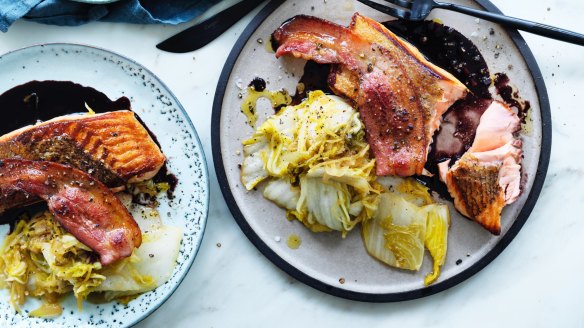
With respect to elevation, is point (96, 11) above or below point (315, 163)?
above

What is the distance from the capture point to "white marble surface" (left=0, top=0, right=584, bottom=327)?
327 cm

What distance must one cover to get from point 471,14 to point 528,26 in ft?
0.94

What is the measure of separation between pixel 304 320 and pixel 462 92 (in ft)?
4.79

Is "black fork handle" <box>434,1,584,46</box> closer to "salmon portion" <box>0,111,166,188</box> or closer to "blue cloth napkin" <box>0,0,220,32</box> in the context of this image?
"blue cloth napkin" <box>0,0,220,32</box>

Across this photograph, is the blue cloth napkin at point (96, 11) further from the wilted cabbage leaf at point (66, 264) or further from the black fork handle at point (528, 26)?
the black fork handle at point (528, 26)

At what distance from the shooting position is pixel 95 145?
302 cm

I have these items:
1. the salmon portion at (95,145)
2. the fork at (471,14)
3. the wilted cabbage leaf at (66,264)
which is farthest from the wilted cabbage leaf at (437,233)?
the salmon portion at (95,145)

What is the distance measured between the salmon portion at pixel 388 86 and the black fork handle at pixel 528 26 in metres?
0.32

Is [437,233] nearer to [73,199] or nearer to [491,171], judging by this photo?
[491,171]

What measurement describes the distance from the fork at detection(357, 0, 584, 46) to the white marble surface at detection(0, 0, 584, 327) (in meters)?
0.17

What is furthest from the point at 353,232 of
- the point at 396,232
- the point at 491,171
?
the point at 491,171

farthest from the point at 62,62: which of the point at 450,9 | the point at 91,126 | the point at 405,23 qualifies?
the point at 450,9

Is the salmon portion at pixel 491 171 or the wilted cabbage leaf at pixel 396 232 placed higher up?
the salmon portion at pixel 491 171

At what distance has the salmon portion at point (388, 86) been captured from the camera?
3.09m
